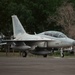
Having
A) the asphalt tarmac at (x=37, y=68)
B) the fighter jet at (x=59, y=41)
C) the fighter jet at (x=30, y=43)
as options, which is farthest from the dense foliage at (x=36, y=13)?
the asphalt tarmac at (x=37, y=68)

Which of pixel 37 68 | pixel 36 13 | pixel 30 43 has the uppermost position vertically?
pixel 36 13

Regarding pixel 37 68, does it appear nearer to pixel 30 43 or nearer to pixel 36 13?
pixel 30 43

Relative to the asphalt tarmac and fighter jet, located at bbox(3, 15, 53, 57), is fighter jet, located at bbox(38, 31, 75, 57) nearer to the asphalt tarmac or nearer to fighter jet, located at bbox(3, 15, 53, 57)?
fighter jet, located at bbox(3, 15, 53, 57)

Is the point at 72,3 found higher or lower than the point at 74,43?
higher

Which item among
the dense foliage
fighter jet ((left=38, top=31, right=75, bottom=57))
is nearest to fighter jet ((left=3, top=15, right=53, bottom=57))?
fighter jet ((left=38, top=31, right=75, bottom=57))

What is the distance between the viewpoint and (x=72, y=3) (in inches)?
3113

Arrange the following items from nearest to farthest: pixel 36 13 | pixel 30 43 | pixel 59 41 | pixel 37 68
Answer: pixel 37 68, pixel 59 41, pixel 30 43, pixel 36 13

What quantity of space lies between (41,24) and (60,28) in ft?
12.4

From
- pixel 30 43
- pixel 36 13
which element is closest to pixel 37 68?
pixel 30 43

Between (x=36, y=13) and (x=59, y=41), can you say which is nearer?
(x=59, y=41)

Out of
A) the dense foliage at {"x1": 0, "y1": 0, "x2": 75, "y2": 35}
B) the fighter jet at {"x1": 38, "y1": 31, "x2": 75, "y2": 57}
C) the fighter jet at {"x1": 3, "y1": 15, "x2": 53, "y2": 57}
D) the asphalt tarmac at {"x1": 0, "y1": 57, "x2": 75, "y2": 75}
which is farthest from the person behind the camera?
the dense foliage at {"x1": 0, "y1": 0, "x2": 75, "y2": 35}

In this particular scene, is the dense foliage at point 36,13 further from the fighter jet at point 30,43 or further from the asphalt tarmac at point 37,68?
the asphalt tarmac at point 37,68

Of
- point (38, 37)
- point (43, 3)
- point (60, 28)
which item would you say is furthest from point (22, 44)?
point (43, 3)

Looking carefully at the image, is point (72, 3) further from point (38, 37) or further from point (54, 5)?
point (38, 37)
